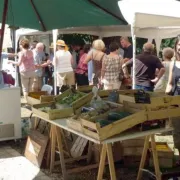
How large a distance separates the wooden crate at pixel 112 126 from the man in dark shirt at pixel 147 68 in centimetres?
300

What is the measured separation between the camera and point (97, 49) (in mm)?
7625

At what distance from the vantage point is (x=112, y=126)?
3146mm

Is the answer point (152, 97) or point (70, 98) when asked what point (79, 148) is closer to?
point (70, 98)

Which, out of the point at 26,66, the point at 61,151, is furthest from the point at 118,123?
the point at 26,66

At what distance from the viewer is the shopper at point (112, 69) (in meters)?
6.86

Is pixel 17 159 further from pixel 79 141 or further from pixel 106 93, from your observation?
pixel 106 93

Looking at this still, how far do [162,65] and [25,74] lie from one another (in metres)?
3.34

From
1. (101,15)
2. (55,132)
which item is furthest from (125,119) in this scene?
(101,15)

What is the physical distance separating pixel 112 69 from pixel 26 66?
2283mm

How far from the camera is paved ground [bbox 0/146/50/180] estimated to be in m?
4.29

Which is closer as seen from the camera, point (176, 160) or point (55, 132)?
point (55, 132)

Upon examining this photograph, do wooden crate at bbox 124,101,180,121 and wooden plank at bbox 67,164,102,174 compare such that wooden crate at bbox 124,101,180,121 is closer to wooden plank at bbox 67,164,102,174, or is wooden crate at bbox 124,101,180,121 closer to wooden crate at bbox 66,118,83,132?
wooden crate at bbox 66,118,83,132

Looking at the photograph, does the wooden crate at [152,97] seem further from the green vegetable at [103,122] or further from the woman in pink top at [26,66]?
the woman in pink top at [26,66]

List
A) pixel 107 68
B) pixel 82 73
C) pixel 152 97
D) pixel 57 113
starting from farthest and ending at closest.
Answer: pixel 82 73 → pixel 107 68 → pixel 57 113 → pixel 152 97
